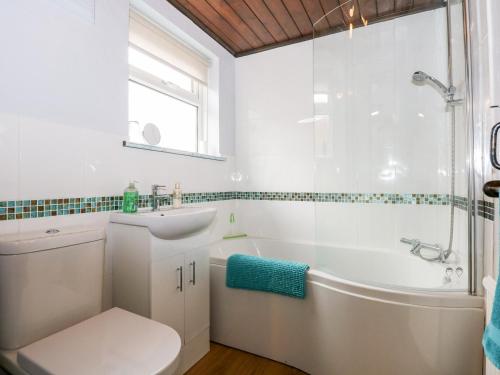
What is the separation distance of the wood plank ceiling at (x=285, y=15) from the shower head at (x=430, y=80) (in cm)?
39

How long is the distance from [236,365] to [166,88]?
194 centimetres

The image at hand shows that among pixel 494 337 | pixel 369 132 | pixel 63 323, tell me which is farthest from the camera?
pixel 369 132

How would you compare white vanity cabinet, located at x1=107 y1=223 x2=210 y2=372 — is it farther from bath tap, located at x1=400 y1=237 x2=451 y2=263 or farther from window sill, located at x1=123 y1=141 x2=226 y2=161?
bath tap, located at x1=400 y1=237 x2=451 y2=263

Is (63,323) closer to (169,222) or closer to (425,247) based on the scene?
(169,222)

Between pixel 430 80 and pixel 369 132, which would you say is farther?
pixel 369 132

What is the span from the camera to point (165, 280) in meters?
1.42

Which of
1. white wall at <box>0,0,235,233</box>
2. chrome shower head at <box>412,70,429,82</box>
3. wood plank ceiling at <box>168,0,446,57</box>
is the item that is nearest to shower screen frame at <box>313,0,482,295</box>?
chrome shower head at <box>412,70,429,82</box>

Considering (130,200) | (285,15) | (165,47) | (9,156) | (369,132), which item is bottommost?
(130,200)

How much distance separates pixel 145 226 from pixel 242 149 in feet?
4.91

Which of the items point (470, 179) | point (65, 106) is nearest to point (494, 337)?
point (470, 179)

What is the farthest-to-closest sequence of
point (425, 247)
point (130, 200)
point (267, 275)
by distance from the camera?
1. point (425, 247)
2. point (267, 275)
3. point (130, 200)

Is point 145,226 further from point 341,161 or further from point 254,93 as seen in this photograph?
point 254,93

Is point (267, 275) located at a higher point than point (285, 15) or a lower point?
lower

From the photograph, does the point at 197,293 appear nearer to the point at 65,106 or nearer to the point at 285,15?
the point at 65,106
